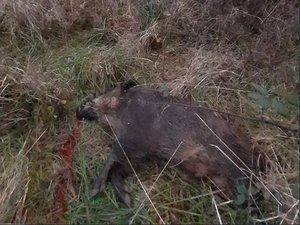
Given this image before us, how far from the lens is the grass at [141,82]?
7.87 feet

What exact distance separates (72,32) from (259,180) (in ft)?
5.75

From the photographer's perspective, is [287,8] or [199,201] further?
[287,8]

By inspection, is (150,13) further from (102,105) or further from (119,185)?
(119,185)

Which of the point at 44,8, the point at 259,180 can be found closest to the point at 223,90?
the point at 259,180

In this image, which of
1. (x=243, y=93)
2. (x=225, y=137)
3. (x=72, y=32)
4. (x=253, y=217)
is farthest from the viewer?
(x=72, y=32)

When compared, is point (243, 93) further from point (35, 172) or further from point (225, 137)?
point (35, 172)

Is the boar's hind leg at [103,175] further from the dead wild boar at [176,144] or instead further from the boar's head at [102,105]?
the boar's head at [102,105]

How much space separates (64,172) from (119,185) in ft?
0.98

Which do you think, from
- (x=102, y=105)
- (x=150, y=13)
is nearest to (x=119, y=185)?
(x=102, y=105)

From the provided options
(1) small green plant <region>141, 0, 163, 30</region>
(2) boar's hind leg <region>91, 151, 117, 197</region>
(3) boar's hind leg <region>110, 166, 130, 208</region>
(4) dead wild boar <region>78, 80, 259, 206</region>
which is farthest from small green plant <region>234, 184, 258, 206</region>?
(1) small green plant <region>141, 0, 163, 30</region>

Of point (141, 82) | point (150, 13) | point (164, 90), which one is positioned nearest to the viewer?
point (164, 90)

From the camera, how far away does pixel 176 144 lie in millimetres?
2498

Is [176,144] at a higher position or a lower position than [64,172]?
higher

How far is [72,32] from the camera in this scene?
349 centimetres
